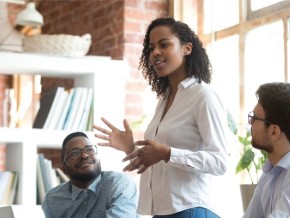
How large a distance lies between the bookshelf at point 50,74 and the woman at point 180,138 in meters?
1.55

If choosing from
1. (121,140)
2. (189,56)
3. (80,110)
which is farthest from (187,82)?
(80,110)

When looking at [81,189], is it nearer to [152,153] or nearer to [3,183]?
[3,183]

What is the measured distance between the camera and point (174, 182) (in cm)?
195

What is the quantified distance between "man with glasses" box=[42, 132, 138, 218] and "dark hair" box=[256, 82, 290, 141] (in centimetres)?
121

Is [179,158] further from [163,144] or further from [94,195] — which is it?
[94,195]

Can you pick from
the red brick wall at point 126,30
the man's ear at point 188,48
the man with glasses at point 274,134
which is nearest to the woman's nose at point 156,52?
the man's ear at point 188,48

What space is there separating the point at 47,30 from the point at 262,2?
7.33 feet

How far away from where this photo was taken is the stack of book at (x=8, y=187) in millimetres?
3559

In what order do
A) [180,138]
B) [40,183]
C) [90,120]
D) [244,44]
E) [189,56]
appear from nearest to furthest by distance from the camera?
[180,138], [189,56], [244,44], [40,183], [90,120]

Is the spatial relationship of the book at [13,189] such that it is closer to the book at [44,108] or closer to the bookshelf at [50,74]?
the bookshelf at [50,74]

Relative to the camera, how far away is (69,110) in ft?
12.3

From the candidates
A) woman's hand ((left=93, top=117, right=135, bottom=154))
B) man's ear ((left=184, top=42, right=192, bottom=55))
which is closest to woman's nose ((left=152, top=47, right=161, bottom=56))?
man's ear ((left=184, top=42, right=192, bottom=55))

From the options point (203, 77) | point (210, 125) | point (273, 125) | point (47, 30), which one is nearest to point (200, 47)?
point (203, 77)

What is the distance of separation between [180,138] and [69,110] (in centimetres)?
186
